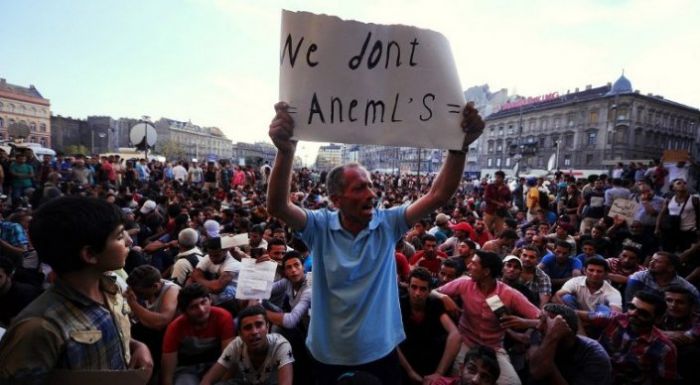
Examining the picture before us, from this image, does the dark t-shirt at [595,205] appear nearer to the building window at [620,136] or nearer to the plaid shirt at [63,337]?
the plaid shirt at [63,337]

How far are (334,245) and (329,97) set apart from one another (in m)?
0.62

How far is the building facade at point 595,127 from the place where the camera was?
55.2 meters

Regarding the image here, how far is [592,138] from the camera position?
188ft

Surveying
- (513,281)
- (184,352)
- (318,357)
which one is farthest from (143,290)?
(513,281)

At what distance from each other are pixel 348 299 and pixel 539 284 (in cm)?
413

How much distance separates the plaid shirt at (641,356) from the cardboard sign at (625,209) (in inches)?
219

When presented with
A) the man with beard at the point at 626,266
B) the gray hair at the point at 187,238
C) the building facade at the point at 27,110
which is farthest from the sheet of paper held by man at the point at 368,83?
the building facade at the point at 27,110

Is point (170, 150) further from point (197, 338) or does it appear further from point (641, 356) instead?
point (641, 356)

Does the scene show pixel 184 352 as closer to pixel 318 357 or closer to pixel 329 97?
pixel 318 357

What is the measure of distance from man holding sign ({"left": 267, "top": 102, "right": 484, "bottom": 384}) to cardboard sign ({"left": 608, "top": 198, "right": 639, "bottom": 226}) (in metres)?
8.12

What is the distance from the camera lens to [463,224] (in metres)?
7.28

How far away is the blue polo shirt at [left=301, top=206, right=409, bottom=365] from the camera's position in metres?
1.56

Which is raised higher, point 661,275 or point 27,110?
point 27,110

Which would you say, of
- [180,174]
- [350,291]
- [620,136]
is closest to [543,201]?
[350,291]
